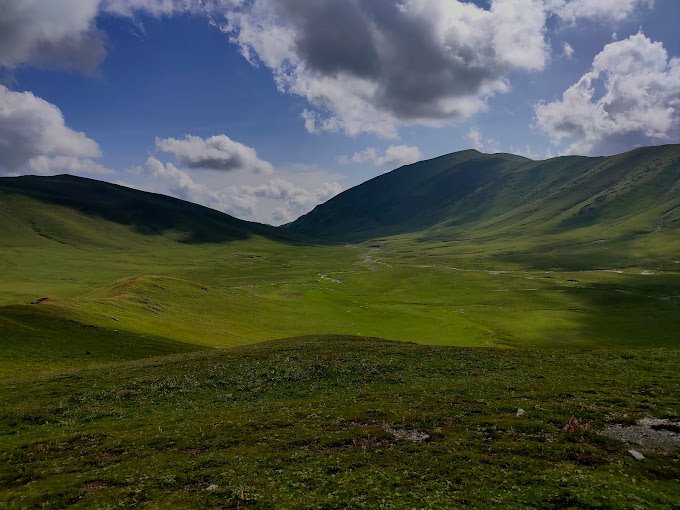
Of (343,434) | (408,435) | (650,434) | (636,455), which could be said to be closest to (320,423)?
(343,434)

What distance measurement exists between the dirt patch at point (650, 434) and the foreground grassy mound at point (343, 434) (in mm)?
958

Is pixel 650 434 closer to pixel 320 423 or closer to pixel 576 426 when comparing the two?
pixel 576 426

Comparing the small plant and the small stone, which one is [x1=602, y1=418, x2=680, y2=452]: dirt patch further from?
the small stone

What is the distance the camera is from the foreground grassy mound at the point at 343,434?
67.7ft

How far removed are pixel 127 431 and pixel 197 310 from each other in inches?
3748

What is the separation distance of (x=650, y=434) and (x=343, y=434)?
19.0 m

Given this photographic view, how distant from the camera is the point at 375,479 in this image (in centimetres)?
2183

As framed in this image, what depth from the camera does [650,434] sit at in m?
26.5

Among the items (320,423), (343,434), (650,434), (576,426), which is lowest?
(320,423)

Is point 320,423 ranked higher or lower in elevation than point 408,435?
lower

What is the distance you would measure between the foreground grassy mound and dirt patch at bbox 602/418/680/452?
0.96 m

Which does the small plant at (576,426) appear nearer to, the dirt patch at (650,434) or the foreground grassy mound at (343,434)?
the foreground grassy mound at (343,434)

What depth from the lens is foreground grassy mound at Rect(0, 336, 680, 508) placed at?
20.6 m

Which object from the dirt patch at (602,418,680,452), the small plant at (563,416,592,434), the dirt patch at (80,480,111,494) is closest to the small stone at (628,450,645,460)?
the dirt patch at (602,418,680,452)
